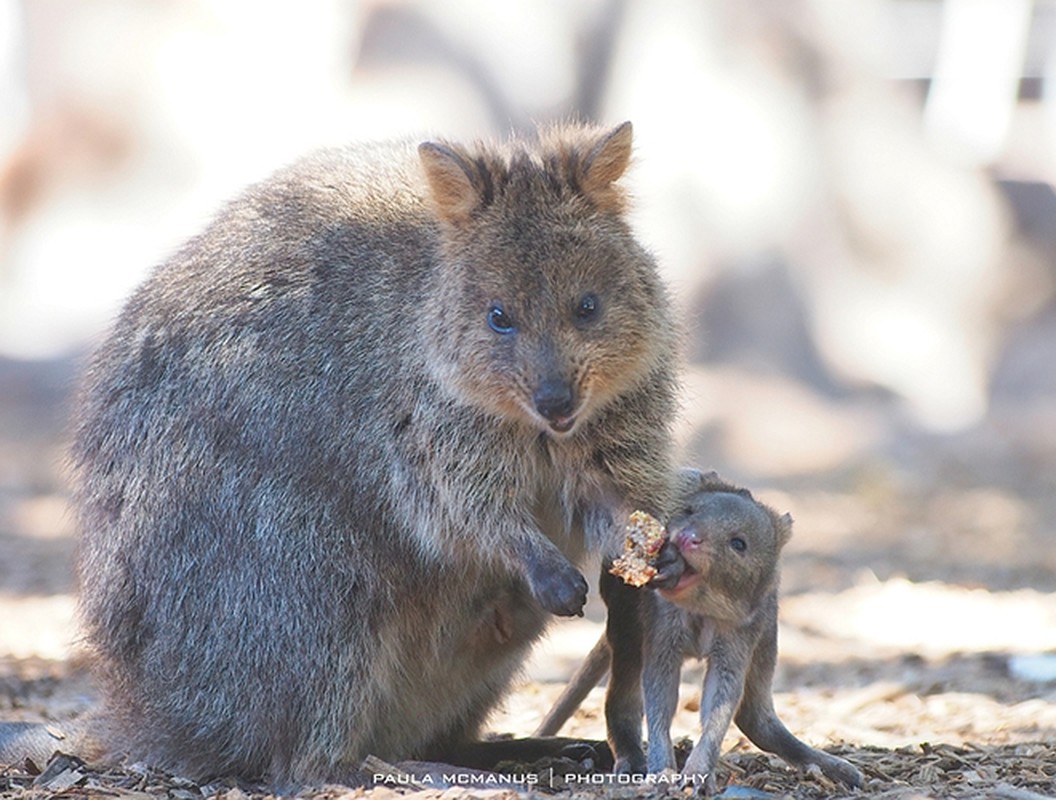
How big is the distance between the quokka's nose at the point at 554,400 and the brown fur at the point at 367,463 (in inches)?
4.2

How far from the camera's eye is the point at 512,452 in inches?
222

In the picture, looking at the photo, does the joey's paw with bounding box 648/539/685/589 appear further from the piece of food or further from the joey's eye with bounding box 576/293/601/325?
the joey's eye with bounding box 576/293/601/325

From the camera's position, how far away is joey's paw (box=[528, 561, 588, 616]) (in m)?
5.40

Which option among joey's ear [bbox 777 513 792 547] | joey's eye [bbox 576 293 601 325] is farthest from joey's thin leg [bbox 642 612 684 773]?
joey's eye [bbox 576 293 601 325]

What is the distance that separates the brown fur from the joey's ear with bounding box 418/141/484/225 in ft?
0.03

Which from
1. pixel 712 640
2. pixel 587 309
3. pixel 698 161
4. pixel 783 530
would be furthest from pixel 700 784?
pixel 698 161

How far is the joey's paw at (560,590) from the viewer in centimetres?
540

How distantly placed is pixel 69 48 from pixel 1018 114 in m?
10.8

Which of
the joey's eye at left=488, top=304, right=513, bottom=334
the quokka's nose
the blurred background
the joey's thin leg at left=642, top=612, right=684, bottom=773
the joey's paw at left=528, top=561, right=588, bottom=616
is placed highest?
the blurred background

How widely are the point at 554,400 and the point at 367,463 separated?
94 cm

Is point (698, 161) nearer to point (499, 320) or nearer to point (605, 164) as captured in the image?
point (605, 164)

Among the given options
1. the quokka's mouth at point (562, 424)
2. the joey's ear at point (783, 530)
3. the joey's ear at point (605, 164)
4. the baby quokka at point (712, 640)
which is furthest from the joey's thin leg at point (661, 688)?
the joey's ear at point (605, 164)

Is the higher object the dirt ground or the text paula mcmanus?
the dirt ground

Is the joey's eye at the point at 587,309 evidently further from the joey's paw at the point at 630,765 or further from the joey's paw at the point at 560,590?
the joey's paw at the point at 630,765
